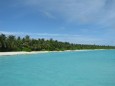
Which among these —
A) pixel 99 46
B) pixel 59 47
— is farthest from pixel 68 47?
pixel 99 46

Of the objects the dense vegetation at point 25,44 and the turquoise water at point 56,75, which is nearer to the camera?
the turquoise water at point 56,75

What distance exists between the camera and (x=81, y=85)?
→ 45.9 ft

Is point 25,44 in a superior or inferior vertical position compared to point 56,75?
superior

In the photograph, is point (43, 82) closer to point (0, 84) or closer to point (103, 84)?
point (0, 84)

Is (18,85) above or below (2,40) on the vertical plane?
below

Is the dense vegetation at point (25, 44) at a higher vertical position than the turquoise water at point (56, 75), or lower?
higher

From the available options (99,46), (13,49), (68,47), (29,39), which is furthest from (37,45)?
(99,46)

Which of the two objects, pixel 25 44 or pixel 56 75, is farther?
pixel 25 44

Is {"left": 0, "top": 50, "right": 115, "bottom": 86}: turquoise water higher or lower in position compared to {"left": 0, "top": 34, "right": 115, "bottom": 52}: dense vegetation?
lower

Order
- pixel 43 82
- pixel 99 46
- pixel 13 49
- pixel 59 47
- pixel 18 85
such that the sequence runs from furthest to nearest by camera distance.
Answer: pixel 99 46 < pixel 59 47 < pixel 13 49 < pixel 43 82 < pixel 18 85

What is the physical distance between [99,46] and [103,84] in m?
143

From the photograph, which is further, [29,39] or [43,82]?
[29,39]

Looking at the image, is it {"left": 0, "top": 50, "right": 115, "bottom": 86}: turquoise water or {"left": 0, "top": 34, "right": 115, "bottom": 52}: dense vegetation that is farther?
{"left": 0, "top": 34, "right": 115, "bottom": 52}: dense vegetation

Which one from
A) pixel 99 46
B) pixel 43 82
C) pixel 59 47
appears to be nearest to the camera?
pixel 43 82
